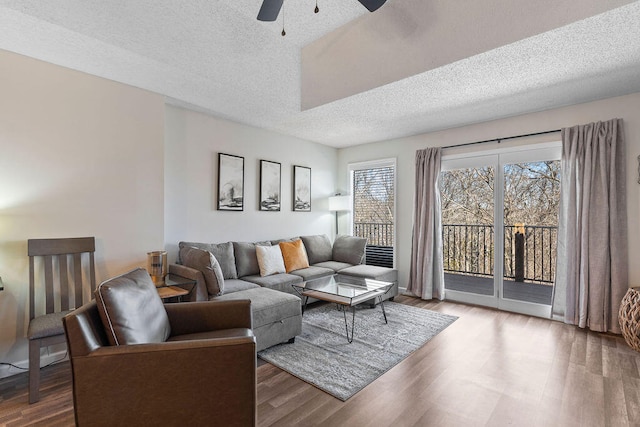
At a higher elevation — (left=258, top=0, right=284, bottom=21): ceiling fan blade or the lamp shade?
(left=258, top=0, right=284, bottom=21): ceiling fan blade

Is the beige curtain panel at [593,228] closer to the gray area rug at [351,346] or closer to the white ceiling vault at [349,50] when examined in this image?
the white ceiling vault at [349,50]

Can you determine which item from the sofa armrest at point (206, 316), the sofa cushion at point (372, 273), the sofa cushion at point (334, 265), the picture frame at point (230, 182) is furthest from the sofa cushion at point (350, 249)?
the sofa armrest at point (206, 316)

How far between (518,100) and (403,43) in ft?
5.22

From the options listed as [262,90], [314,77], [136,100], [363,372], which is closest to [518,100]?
[314,77]

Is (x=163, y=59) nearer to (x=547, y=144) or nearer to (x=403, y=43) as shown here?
(x=403, y=43)

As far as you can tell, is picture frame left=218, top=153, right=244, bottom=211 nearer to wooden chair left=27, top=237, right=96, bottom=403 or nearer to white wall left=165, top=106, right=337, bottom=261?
white wall left=165, top=106, right=337, bottom=261

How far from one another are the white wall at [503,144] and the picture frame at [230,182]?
2117 mm

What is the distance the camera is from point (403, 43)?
2.57 m

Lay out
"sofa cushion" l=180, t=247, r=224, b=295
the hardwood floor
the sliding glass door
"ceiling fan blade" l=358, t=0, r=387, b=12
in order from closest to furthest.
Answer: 1. "ceiling fan blade" l=358, t=0, r=387, b=12
2. the hardwood floor
3. "sofa cushion" l=180, t=247, r=224, b=295
4. the sliding glass door

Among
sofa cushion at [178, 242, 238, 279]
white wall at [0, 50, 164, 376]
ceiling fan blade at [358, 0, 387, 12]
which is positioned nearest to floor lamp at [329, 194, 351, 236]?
sofa cushion at [178, 242, 238, 279]

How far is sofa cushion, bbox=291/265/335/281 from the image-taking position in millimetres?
4003

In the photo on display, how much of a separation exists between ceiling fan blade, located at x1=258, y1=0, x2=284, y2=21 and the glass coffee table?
7.52ft

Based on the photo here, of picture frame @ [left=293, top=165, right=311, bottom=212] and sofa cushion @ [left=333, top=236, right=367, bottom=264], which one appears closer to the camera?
sofa cushion @ [left=333, top=236, right=367, bottom=264]

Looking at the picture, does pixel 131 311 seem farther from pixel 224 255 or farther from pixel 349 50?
pixel 349 50
